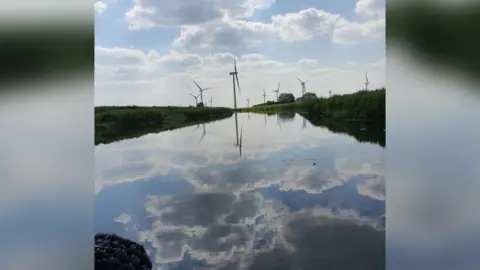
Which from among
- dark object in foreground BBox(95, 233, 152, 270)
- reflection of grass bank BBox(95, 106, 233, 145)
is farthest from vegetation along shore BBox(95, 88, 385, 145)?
dark object in foreground BBox(95, 233, 152, 270)

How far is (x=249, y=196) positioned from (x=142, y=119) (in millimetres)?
829

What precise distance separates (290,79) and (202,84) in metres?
0.54

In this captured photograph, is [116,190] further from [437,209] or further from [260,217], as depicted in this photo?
[437,209]

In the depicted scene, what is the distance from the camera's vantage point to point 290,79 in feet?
8.20

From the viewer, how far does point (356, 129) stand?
248 cm

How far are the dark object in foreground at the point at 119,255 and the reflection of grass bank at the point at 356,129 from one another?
51.4 inches

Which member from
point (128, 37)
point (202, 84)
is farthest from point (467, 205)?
point (128, 37)

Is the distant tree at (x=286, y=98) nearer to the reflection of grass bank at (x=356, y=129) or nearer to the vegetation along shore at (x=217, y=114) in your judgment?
the vegetation along shore at (x=217, y=114)

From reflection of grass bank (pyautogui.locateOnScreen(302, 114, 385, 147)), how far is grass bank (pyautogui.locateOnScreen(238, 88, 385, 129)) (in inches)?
0.8

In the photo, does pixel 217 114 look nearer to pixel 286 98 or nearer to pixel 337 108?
pixel 286 98

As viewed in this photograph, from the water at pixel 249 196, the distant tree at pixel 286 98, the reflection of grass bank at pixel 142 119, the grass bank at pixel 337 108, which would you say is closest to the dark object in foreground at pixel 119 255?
the water at pixel 249 196

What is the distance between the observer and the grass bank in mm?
2471

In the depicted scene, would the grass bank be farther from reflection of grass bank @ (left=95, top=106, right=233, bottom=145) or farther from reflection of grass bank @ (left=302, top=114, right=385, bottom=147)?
reflection of grass bank @ (left=95, top=106, right=233, bottom=145)

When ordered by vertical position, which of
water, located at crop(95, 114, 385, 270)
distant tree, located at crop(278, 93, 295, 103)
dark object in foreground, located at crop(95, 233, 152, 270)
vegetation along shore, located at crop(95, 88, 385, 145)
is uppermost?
distant tree, located at crop(278, 93, 295, 103)
